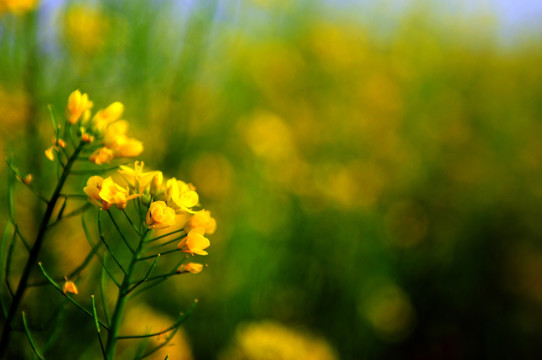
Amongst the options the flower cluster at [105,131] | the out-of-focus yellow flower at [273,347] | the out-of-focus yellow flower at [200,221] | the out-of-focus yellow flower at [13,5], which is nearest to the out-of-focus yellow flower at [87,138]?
the flower cluster at [105,131]

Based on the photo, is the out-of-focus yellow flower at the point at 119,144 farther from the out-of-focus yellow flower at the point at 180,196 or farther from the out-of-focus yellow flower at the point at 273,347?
the out-of-focus yellow flower at the point at 273,347

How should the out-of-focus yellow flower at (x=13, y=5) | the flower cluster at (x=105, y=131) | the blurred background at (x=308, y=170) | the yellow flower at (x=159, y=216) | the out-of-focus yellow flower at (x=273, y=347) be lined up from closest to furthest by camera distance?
the yellow flower at (x=159, y=216), the flower cluster at (x=105, y=131), the out-of-focus yellow flower at (x=13, y=5), the out-of-focus yellow flower at (x=273, y=347), the blurred background at (x=308, y=170)

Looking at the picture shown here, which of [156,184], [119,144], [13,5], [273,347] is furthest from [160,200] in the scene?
[273,347]

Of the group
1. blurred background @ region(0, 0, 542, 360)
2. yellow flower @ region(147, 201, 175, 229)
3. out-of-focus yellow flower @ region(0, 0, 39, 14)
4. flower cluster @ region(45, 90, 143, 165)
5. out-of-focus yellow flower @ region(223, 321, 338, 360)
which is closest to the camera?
yellow flower @ region(147, 201, 175, 229)

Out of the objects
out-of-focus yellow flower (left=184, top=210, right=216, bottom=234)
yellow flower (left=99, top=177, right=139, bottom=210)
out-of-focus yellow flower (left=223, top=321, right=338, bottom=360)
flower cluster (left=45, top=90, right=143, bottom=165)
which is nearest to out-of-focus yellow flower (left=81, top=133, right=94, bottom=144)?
flower cluster (left=45, top=90, right=143, bottom=165)

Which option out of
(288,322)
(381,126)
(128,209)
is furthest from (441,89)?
(128,209)

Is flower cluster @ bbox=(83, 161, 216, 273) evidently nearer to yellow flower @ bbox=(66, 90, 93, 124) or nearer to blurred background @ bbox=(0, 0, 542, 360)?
yellow flower @ bbox=(66, 90, 93, 124)

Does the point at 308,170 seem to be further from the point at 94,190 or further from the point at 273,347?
the point at 94,190
